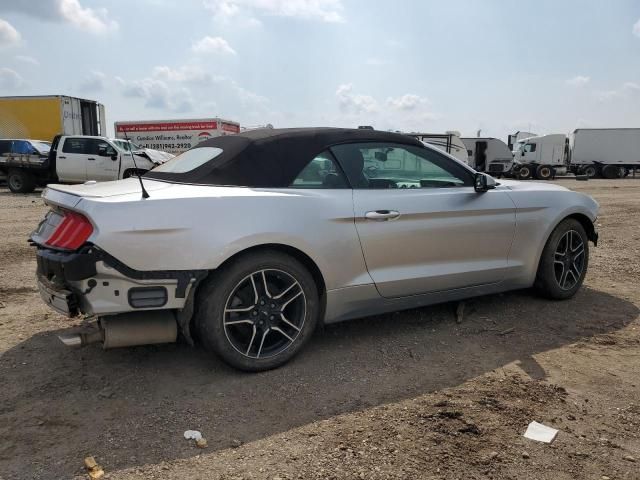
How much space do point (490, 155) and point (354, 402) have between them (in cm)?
2945

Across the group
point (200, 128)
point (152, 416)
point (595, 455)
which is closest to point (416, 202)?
point (595, 455)

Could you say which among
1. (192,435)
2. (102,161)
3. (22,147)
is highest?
(22,147)

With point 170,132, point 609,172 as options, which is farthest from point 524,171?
point 170,132

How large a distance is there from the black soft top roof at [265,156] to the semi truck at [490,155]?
91.1ft

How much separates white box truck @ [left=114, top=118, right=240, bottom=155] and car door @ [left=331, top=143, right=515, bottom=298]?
26.7m

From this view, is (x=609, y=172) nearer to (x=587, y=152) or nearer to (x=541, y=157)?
(x=587, y=152)

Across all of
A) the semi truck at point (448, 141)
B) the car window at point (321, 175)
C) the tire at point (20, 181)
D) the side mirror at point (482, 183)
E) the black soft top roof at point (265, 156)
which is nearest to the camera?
the black soft top roof at point (265, 156)

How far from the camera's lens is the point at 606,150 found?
107 feet

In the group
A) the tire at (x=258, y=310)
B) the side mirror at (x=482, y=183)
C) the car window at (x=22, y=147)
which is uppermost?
the car window at (x=22, y=147)

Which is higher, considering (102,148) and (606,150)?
(606,150)

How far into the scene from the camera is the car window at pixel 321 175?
11.6 feet

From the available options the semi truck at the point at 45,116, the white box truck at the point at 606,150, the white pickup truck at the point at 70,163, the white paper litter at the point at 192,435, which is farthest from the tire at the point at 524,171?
the white paper litter at the point at 192,435

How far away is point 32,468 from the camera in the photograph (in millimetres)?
2391

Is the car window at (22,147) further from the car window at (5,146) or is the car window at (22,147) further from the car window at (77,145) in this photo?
the car window at (77,145)
